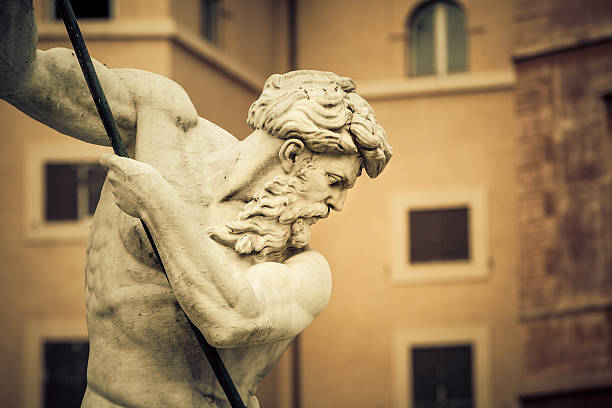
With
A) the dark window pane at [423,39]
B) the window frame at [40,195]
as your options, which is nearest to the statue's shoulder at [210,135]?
the window frame at [40,195]

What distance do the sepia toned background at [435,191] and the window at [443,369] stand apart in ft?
0.07

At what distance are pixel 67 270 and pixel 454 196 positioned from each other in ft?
20.9

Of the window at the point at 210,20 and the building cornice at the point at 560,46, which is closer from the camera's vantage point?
the building cornice at the point at 560,46

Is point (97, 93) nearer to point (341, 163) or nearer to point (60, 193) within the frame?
point (341, 163)

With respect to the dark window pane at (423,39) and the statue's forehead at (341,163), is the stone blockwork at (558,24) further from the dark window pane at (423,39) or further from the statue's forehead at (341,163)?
the statue's forehead at (341,163)

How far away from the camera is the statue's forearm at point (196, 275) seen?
10.9 feet

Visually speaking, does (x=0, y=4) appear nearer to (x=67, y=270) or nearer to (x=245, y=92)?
(x=67, y=270)

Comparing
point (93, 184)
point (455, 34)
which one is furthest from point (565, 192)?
point (93, 184)

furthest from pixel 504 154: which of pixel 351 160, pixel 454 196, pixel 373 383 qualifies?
pixel 351 160

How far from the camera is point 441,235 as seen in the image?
21531mm

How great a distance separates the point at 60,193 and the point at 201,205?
1539cm

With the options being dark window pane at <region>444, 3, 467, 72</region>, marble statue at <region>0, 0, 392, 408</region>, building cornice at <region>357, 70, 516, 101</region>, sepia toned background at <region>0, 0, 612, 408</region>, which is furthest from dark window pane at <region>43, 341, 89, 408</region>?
marble statue at <region>0, 0, 392, 408</region>

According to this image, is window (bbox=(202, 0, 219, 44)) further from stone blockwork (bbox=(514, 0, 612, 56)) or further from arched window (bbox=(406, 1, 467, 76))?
stone blockwork (bbox=(514, 0, 612, 56))

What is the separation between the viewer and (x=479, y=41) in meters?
21.7
